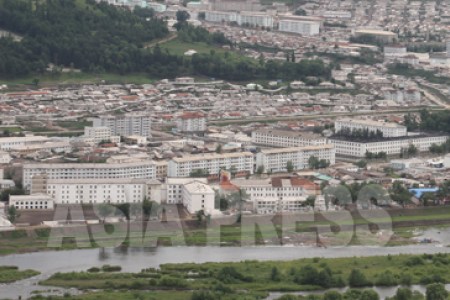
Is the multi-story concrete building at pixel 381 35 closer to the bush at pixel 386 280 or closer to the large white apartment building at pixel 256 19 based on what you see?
the large white apartment building at pixel 256 19

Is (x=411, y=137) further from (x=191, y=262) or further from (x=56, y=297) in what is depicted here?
(x=56, y=297)

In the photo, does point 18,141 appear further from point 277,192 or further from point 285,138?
point 277,192

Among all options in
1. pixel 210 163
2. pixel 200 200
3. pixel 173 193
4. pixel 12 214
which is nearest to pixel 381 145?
pixel 210 163

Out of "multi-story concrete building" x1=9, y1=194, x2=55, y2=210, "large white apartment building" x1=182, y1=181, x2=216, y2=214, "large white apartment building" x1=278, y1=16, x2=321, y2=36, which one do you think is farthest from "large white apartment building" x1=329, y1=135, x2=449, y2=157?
"large white apartment building" x1=278, y1=16, x2=321, y2=36

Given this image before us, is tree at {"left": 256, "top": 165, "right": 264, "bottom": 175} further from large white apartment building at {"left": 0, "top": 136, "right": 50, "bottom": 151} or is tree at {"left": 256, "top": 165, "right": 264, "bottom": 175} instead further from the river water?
the river water

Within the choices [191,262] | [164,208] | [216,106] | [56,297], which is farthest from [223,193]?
[216,106]
